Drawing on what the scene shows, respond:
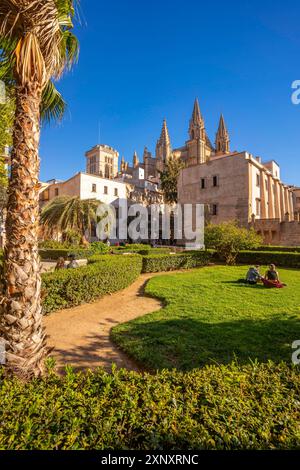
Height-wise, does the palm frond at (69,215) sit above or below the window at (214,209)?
below

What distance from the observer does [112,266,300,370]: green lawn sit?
493cm

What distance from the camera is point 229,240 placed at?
20141 millimetres

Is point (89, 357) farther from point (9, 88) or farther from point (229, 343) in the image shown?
point (9, 88)

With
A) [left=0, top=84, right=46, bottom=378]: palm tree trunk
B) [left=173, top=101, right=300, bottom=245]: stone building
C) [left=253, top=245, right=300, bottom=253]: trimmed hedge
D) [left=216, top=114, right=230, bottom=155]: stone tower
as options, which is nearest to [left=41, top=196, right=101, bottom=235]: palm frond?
[left=253, top=245, right=300, bottom=253]: trimmed hedge

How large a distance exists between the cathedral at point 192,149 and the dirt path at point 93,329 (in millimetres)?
46786

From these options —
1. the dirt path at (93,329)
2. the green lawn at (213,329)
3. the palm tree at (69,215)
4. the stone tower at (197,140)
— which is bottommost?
the dirt path at (93,329)

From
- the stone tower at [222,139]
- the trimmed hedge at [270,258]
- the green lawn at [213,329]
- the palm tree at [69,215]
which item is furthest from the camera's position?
the stone tower at [222,139]

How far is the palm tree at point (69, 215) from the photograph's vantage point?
22891mm

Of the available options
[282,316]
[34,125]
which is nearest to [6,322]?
[34,125]

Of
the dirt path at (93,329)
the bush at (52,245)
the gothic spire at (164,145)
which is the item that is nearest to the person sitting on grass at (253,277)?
the dirt path at (93,329)

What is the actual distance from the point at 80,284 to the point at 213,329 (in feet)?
16.9

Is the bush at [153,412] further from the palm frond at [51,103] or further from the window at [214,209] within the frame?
the window at [214,209]

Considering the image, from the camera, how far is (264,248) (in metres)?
22.9

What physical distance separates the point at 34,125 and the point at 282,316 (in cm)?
827
